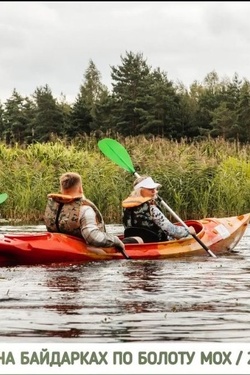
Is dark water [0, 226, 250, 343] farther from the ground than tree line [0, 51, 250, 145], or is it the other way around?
tree line [0, 51, 250, 145]

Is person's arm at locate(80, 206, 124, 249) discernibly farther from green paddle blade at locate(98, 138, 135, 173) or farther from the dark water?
green paddle blade at locate(98, 138, 135, 173)

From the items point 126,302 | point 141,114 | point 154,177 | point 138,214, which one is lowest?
point 126,302

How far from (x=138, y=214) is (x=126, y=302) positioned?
309cm

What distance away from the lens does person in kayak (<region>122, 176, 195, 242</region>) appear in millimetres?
9812

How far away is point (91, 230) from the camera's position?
917cm

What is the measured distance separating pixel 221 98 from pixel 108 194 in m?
33.2

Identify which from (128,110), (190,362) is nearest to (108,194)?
(190,362)

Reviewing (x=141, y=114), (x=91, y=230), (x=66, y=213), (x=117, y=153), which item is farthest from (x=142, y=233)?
(x=141, y=114)

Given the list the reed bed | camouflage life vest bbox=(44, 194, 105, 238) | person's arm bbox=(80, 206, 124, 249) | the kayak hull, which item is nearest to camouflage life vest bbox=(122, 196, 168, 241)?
the kayak hull

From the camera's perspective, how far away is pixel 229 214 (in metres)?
14.6

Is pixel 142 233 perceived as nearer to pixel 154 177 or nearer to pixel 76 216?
pixel 76 216

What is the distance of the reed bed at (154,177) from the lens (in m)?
14.6

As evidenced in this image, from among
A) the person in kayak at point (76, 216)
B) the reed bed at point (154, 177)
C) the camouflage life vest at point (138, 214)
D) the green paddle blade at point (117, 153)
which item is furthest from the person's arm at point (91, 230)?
the reed bed at point (154, 177)

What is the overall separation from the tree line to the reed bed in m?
26.5
